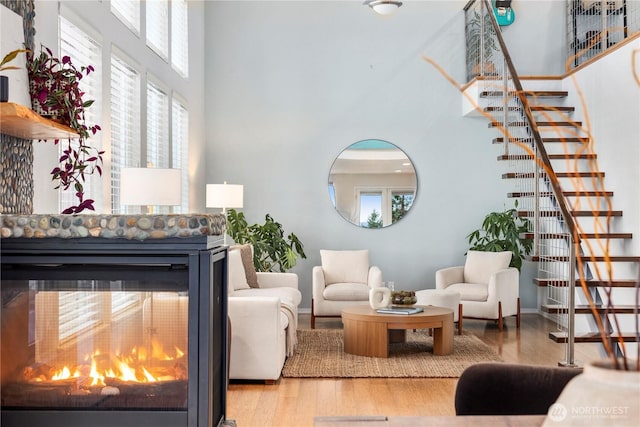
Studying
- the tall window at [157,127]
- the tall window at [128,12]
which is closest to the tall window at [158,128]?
the tall window at [157,127]

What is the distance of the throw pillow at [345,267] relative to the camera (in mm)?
7887

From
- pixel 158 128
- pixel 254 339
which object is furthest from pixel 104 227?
pixel 158 128

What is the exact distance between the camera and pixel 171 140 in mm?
6883

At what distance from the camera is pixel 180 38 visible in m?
7.48

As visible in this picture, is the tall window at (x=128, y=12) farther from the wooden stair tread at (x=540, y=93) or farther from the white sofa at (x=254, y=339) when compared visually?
the wooden stair tread at (x=540, y=93)

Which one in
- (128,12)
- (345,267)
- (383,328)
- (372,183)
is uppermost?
(128,12)

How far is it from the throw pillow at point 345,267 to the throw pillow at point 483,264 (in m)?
1.13

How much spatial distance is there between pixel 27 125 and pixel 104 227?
2.46 ft

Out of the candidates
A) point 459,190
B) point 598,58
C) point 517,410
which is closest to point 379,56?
point 459,190

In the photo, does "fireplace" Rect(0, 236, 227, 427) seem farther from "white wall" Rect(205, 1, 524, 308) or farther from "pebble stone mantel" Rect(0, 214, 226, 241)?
"white wall" Rect(205, 1, 524, 308)

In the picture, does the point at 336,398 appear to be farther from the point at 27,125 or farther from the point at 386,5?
the point at 386,5

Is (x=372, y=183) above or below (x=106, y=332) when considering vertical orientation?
above

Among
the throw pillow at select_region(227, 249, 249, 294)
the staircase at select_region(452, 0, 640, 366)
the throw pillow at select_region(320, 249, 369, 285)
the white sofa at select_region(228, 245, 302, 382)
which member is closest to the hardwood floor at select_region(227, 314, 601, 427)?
the white sofa at select_region(228, 245, 302, 382)

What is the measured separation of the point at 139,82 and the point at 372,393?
10.3ft
